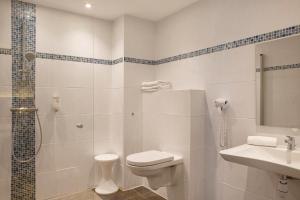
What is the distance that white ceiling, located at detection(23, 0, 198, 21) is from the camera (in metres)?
2.44

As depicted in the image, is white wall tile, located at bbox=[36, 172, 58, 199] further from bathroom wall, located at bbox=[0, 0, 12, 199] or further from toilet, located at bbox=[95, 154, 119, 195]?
toilet, located at bbox=[95, 154, 119, 195]

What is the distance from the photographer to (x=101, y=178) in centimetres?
288

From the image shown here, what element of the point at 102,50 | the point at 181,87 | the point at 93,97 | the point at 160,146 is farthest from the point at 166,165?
the point at 102,50

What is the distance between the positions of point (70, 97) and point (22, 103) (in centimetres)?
53

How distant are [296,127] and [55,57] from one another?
2.59m

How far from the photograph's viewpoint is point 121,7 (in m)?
2.58

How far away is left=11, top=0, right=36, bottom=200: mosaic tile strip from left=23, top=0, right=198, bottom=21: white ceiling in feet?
0.79

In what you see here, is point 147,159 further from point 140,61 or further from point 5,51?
point 5,51

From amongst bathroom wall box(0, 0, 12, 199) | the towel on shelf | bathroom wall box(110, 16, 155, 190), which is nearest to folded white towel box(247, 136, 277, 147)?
the towel on shelf

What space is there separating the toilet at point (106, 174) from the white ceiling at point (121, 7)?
74.5 inches

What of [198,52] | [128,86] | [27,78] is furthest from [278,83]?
[27,78]

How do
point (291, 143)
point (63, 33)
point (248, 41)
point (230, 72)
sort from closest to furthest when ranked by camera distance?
point (291, 143), point (248, 41), point (230, 72), point (63, 33)

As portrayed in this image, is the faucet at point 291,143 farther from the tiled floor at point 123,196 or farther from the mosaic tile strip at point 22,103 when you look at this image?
the mosaic tile strip at point 22,103

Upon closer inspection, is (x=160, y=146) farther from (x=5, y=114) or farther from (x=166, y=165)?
(x=5, y=114)
